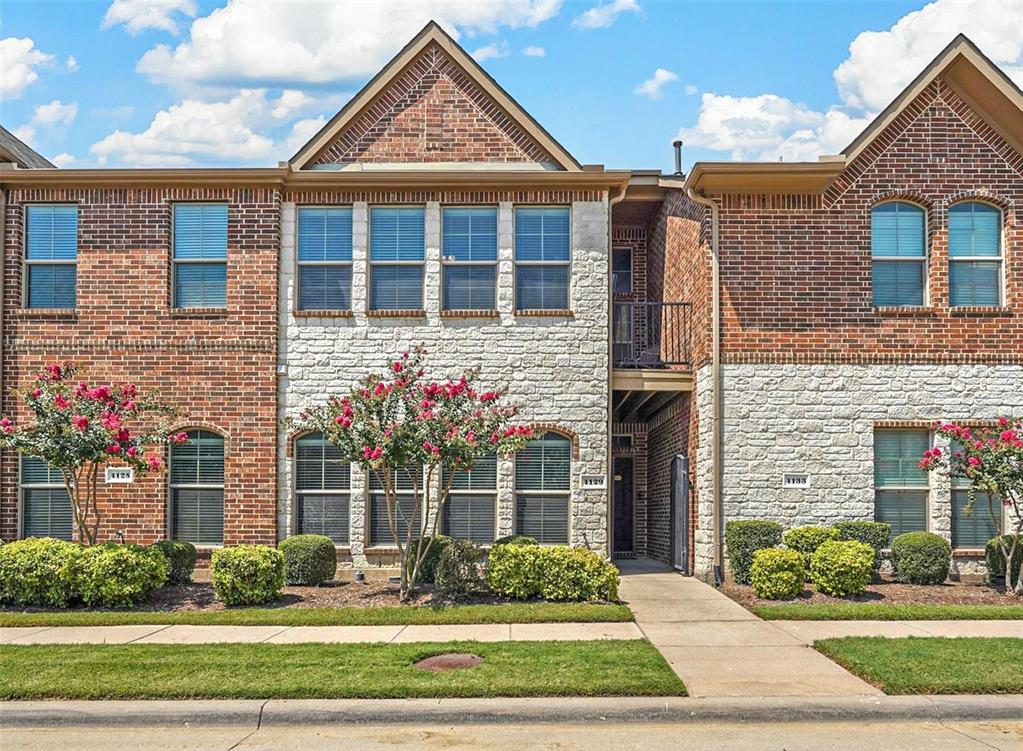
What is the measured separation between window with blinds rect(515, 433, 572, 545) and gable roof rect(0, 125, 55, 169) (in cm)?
973

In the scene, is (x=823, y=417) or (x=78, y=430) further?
(x=823, y=417)

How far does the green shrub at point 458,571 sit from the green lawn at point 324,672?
304cm

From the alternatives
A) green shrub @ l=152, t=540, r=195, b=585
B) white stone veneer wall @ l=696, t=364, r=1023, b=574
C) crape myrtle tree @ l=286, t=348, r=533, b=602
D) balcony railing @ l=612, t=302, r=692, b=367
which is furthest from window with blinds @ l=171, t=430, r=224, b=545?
white stone veneer wall @ l=696, t=364, r=1023, b=574

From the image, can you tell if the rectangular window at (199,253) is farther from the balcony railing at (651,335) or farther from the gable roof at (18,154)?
the balcony railing at (651,335)

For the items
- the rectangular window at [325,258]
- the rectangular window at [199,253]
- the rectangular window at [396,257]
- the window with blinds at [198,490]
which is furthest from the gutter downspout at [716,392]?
the window with blinds at [198,490]

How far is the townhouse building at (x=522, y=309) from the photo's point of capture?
15.8m

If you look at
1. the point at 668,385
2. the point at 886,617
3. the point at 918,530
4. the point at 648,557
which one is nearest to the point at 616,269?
the point at 668,385

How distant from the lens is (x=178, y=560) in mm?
14344

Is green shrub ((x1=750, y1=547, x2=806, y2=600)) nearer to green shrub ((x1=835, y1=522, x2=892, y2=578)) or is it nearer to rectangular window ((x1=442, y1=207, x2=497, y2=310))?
green shrub ((x1=835, y1=522, x2=892, y2=578))

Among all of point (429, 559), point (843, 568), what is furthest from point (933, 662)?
point (429, 559)

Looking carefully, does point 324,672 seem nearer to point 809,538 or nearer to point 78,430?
point 78,430

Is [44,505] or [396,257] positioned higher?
[396,257]

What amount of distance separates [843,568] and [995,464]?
2510 mm

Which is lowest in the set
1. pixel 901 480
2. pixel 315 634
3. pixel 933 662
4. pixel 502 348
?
pixel 315 634
